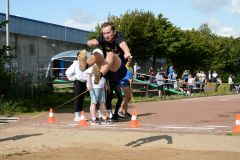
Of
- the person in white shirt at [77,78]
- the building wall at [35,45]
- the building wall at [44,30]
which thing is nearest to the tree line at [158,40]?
the building wall at [44,30]

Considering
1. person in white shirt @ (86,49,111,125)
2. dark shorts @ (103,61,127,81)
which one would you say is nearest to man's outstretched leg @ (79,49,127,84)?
dark shorts @ (103,61,127,81)

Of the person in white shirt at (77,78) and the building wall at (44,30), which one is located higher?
the building wall at (44,30)

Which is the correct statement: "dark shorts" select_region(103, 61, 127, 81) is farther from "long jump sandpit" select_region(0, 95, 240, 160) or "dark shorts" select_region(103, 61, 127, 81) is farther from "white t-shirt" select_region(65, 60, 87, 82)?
"white t-shirt" select_region(65, 60, 87, 82)

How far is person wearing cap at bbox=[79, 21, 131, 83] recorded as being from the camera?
5945mm

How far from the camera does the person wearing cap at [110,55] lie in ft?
19.5

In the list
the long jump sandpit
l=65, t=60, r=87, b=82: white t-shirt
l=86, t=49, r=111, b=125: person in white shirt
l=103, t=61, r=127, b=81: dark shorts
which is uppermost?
l=65, t=60, r=87, b=82: white t-shirt

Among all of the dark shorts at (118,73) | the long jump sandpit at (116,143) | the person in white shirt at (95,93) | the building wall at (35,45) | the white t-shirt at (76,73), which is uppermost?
the building wall at (35,45)

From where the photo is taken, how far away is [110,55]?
5922 mm

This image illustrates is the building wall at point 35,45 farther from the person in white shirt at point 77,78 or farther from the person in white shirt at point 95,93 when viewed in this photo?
the person in white shirt at point 95,93

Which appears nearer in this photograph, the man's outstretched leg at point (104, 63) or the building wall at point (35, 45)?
the man's outstretched leg at point (104, 63)

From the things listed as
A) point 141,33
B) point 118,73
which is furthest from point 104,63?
point 141,33

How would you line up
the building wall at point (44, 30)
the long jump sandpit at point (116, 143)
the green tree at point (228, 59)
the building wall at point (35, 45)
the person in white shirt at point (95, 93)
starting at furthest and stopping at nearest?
the green tree at point (228, 59)
the building wall at point (44, 30)
the building wall at point (35, 45)
the person in white shirt at point (95, 93)
the long jump sandpit at point (116, 143)

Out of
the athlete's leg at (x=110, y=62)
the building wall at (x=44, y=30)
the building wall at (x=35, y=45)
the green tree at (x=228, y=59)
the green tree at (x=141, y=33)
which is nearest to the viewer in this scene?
the athlete's leg at (x=110, y=62)

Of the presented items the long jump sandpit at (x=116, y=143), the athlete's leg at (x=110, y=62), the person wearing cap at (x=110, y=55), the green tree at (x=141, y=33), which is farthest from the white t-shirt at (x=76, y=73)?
the green tree at (x=141, y=33)
